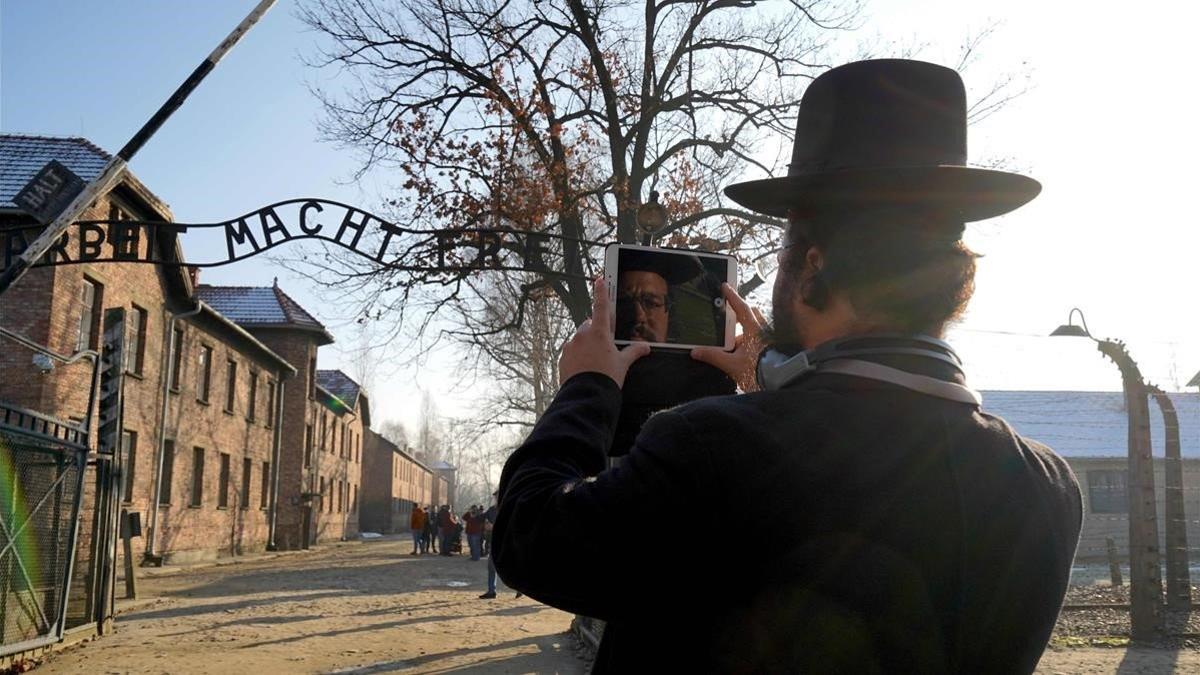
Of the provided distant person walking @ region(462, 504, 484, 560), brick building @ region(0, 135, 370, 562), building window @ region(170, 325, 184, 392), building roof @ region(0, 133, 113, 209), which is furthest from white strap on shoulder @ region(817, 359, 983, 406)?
building window @ region(170, 325, 184, 392)

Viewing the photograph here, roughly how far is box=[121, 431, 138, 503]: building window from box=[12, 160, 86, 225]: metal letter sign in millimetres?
17149

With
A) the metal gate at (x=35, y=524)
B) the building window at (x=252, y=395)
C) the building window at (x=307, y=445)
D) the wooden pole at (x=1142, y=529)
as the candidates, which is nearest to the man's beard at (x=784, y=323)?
the metal gate at (x=35, y=524)

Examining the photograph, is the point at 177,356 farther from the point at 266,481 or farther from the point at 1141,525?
the point at 1141,525

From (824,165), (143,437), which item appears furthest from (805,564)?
(143,437)

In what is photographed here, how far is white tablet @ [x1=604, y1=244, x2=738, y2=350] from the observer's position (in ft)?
6.53

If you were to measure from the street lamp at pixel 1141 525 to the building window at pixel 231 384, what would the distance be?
29266 mm

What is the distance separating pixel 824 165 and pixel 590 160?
16843mm

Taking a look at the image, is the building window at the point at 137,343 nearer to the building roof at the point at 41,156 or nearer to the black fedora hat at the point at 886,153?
the building roof at the point at 41,156

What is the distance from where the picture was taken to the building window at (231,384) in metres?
34.6

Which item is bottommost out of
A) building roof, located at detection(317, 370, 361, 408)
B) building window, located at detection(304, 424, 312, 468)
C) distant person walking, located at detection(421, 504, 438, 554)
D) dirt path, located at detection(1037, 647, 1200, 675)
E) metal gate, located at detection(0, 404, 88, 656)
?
dirt path, located at detection(1037, 647, 1200, 675)

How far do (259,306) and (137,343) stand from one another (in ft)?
56.1

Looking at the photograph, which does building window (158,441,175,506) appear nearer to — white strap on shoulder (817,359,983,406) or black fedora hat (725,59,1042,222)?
black fedora hat (725,59,1042,222)

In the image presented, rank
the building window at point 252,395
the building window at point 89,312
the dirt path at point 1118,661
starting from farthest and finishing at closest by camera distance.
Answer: the building window at point 252,395
the building window at point 89,312
the dirt path at point 1118,661

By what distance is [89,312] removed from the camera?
2250 cm
